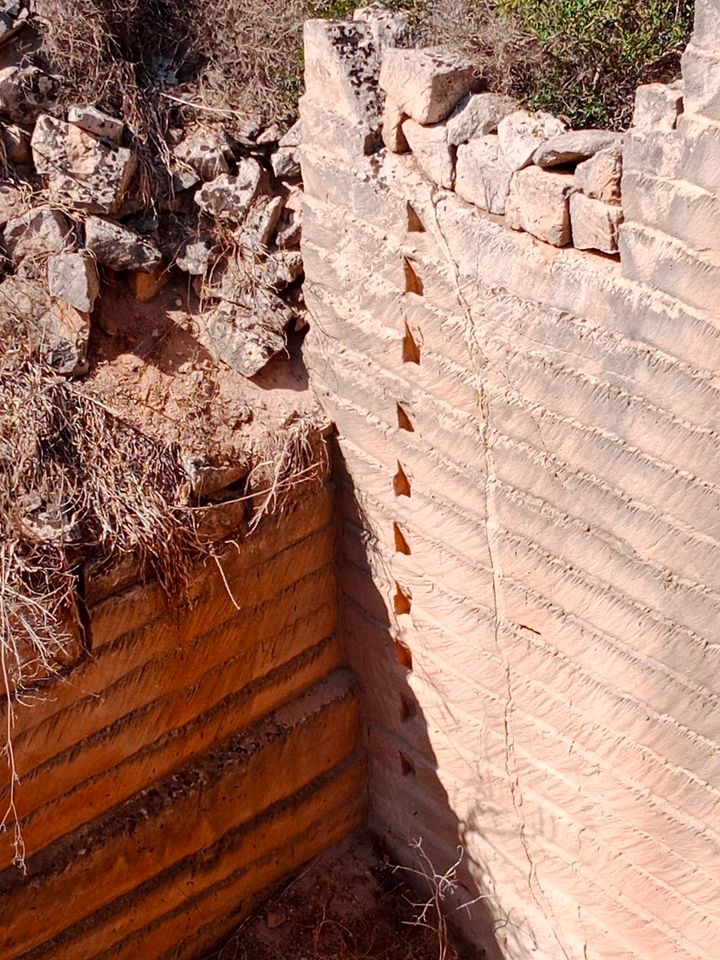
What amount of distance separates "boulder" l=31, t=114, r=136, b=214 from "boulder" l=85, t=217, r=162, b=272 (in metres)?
0.08

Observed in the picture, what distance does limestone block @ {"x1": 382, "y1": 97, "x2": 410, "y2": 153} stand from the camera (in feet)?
11.3

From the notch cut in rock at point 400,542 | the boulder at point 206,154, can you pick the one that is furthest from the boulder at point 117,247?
the notch cut in rock at point 400,542

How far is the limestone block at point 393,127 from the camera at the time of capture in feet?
11.3

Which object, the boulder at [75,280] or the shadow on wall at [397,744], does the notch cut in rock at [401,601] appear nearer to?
the shadow on wall at [397,744]

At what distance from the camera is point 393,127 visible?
11.4ft

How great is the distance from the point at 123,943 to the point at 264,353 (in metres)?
2.22

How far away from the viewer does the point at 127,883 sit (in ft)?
13.9

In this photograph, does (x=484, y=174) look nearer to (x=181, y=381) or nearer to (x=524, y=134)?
(x=524, y=134)

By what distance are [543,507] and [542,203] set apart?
0.91m

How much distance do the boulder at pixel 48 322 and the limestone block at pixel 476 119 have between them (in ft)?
4.84

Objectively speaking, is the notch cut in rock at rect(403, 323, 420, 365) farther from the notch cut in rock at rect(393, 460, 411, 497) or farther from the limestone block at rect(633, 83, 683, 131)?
the limestone block at rect(633, 83, 683, 131)

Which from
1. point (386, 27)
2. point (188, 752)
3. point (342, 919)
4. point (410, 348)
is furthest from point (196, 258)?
point (342, 919)

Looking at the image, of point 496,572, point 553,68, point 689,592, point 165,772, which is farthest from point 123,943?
point 553,68

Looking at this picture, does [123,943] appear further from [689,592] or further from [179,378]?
[689,592]
